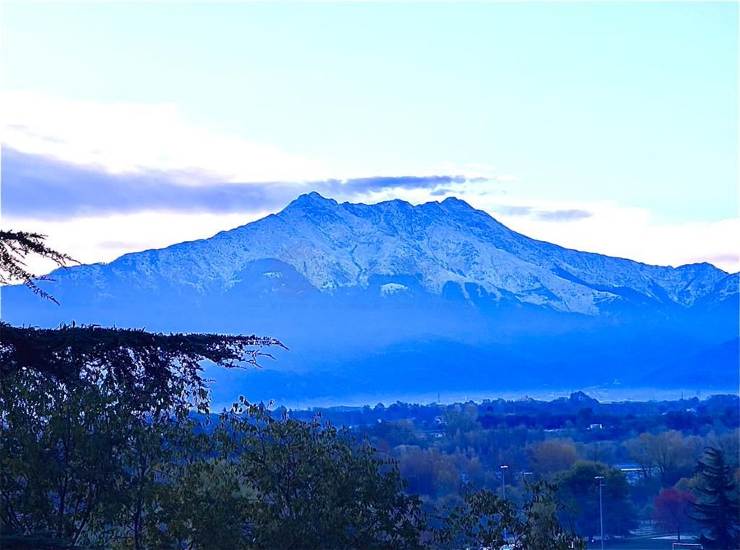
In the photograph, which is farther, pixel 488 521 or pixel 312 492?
pixel 488 521

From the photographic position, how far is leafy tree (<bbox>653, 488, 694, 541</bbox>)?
85.6m

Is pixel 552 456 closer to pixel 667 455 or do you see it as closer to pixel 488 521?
A: pixel 667 455

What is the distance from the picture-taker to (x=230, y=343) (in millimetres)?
19797

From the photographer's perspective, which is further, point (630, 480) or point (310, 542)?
point (630, 480)

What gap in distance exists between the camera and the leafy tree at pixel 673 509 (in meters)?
85.6

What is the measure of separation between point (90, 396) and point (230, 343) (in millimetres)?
2135

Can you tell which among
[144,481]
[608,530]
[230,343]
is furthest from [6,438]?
[608,530]

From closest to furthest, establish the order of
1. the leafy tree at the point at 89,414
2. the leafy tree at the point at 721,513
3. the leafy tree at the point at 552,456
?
the leafy tree at the point at 89,414
the leafy tree at the point at 721,513
the leafy tree at the point at 552,456

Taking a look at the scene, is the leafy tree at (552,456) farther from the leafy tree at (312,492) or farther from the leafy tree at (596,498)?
the leafy tree at (312,492)

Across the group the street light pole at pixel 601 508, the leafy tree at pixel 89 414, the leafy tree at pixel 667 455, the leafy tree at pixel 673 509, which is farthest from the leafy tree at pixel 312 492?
the leafy tree at pixel 667 455

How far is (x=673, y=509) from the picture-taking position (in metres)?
86.8

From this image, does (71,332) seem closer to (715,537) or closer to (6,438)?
(6,438)

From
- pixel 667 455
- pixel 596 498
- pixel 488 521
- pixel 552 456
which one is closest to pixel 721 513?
pixel 596 498

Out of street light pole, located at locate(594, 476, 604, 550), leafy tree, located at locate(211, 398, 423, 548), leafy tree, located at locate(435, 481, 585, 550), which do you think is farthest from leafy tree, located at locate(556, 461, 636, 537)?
leafy tree, located at locate(211, 398, 423, 548)
